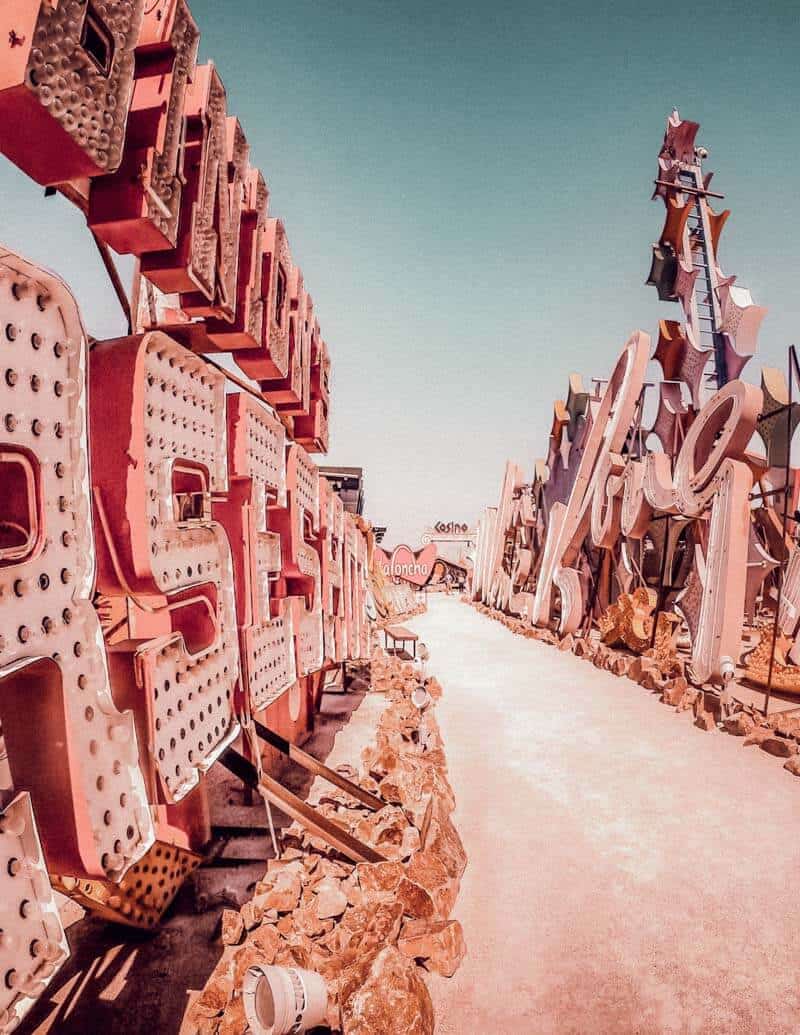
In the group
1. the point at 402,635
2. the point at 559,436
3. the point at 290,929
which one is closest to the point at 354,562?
the point at 402,635

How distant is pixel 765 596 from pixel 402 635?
49.9 ft

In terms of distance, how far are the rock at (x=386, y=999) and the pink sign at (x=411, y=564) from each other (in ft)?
91.2

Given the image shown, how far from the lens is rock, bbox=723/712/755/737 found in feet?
23.3

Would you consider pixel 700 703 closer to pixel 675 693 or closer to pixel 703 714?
pixel 703 714

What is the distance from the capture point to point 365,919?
3.17m

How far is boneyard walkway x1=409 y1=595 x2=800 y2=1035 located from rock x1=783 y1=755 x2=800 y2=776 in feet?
0.30

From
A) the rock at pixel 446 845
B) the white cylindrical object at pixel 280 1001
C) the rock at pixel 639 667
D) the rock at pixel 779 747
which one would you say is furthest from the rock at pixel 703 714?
the white cylindrical object at pixel 280 1001

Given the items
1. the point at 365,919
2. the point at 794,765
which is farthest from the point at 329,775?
the point at 794,765

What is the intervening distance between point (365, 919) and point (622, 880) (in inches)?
86.0

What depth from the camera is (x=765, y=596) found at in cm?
1930

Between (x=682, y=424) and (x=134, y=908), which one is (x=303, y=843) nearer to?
(x=134, y=908)

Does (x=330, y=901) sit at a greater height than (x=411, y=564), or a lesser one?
greater

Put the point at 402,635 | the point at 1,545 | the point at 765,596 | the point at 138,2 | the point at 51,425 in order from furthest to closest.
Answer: the point at 765,596 < the point at 402,635 < the point at 138,2 < the point at 1,545 < the point at 51,425

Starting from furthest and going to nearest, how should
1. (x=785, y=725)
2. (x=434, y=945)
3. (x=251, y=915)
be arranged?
(x=785, y=725), (x=251, y=915), (x=434, y=945)
